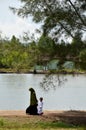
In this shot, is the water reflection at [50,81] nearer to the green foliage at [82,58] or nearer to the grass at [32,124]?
the green foliage at [82,58]

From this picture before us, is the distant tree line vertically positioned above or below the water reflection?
above

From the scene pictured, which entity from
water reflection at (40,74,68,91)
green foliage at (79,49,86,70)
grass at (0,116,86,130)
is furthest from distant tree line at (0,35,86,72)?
grass at (0,116,86,130)

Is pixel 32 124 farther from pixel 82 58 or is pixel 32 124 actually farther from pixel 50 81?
pixel 50 81

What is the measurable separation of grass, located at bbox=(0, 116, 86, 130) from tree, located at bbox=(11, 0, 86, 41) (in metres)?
3.92

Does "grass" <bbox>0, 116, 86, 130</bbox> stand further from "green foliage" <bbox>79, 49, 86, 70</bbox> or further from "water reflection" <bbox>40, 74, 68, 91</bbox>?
"green foliage" <bbox>79, 49, 86, 70</bbox>

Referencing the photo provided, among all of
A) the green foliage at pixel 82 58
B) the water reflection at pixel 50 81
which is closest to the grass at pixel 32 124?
the water reflection at pixel 50 81

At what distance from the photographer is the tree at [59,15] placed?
19.6 m

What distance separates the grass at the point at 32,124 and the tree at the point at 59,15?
3.92 m

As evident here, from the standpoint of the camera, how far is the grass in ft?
52.3

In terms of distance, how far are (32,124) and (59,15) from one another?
5280 millimetres

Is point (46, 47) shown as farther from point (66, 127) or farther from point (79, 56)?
point (66, 127)

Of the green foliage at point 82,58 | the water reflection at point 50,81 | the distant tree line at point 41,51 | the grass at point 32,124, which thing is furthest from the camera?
the water reflection at point 50,81

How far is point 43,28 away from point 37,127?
17.4 ft

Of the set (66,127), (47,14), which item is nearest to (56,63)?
(47,14)
